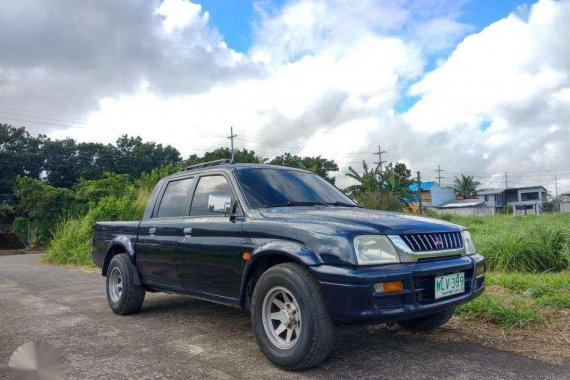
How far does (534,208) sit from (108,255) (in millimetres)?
71646

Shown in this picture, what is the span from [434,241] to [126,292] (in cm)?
353

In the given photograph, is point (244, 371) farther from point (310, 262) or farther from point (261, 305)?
point (310, 262)

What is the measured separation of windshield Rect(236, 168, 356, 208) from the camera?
429 centimetres

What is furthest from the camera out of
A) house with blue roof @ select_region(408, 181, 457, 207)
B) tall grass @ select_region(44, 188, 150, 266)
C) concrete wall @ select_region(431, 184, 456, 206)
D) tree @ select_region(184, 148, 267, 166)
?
concrete wall @ select_region(431, 184, 456, 206)

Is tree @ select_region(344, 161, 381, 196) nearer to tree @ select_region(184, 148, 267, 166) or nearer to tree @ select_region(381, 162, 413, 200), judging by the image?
tree @ select_region(381, 162, 413, 200)

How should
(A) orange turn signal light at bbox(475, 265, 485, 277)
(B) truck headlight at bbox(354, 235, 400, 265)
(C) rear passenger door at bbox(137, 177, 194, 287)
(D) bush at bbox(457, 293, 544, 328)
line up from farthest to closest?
(C) rear passenger door at bbox(137, 177, 194, 287)
(D) bush at bbox(457, 293, 544, 328)
(A) orange turn signal light at bbox(475, 265, 485, 277)
(B) truck headlight at bbox(354, 235, 400, 265)

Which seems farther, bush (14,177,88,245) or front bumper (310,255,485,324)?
bush (14,177,88,245)

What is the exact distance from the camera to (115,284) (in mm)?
5758

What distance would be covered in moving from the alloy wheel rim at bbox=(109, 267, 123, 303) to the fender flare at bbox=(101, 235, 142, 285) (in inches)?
8.6

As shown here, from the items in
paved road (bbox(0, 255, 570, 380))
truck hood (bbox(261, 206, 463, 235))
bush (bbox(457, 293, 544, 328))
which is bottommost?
paved road (bbox(0, 255, 570, 380))

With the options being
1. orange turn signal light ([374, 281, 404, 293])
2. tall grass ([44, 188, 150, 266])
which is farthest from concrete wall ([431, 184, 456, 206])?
orange turn signal light ([374, 281, 404, 293])

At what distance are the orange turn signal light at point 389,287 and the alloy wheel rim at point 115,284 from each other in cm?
358

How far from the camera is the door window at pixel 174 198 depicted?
16.6 feet

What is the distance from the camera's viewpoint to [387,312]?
3.15 metres
